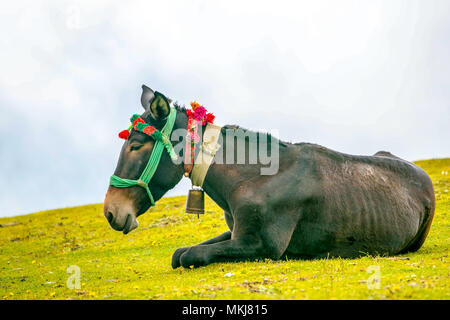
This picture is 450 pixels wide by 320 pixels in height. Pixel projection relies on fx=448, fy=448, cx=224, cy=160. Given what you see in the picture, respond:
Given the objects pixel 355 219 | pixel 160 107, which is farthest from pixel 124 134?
pixel 355 219

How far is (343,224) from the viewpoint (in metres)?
7.89

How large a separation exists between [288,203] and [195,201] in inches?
64.4

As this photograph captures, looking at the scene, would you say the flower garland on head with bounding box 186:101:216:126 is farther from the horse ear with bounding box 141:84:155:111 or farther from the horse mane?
the horse ear with bounding box 141:84:155:111

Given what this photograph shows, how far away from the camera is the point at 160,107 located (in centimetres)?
775

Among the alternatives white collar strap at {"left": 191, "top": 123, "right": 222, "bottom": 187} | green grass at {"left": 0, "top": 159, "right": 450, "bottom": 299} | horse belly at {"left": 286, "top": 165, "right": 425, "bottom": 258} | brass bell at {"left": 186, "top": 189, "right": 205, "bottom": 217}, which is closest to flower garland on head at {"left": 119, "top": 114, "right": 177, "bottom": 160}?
white collar strap at {"left": 191, "top": 123, "right": 222, "bottom": 187}

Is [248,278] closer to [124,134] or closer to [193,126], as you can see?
[193,126]

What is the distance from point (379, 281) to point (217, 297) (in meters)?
1.91

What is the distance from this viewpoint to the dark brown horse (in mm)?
7414

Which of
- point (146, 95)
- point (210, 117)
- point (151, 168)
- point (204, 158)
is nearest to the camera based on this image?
point (151, 168)

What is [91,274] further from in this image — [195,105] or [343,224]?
[343,224]
